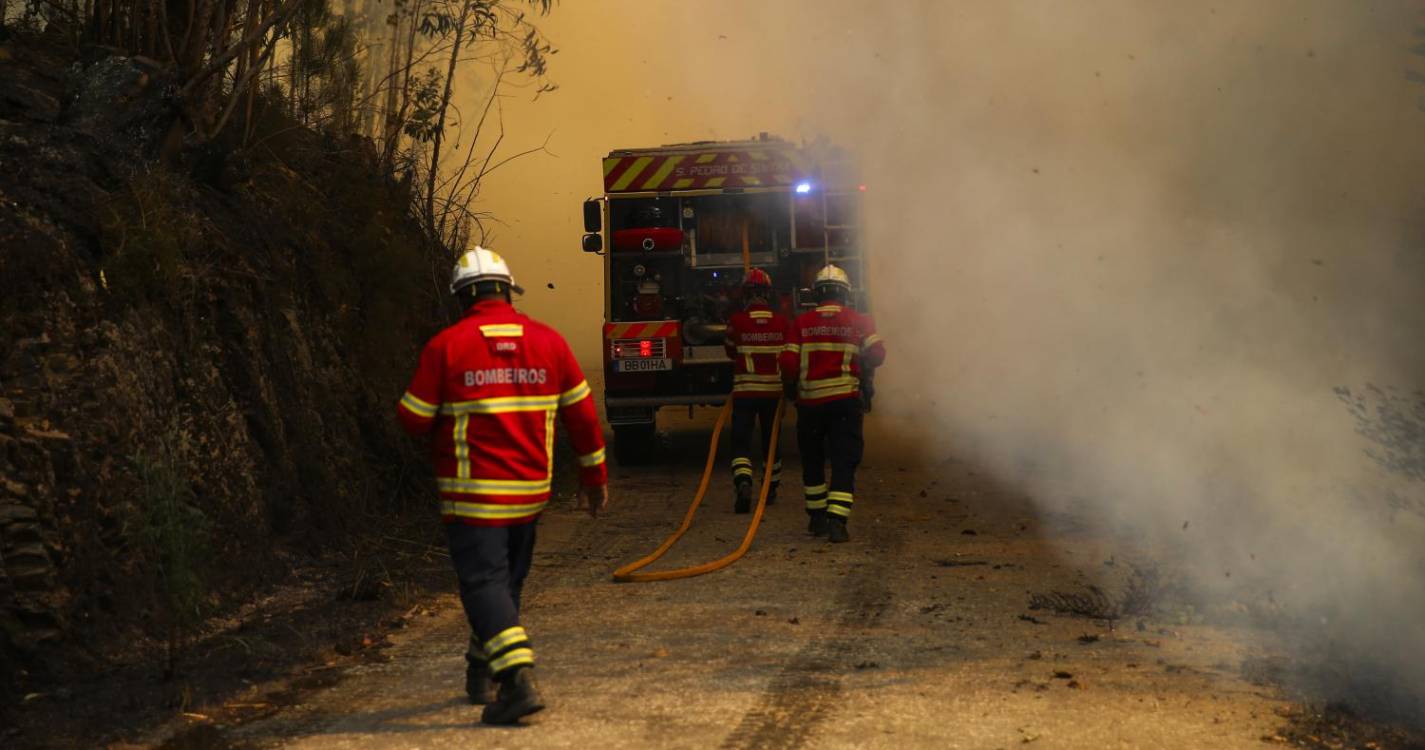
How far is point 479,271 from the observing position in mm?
5492

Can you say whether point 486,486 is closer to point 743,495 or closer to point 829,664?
point 829,664

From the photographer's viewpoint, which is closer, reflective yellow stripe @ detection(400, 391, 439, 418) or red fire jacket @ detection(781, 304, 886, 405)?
reflective yellow stripe @ detection(400, 391, 439, 418)

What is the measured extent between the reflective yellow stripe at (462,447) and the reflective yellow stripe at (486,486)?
0.11ft

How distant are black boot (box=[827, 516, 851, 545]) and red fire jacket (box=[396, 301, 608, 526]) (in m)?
4.21

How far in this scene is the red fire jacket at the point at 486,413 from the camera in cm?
528

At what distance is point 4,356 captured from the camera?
589 cm

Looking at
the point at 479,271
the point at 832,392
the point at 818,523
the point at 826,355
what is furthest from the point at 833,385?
the point at 479,271

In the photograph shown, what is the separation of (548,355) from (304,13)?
699 cm

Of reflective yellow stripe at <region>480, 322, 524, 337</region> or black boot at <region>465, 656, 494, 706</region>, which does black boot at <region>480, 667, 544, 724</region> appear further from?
reflective yellow stripe at <region>480, 322, 524, 337</region>

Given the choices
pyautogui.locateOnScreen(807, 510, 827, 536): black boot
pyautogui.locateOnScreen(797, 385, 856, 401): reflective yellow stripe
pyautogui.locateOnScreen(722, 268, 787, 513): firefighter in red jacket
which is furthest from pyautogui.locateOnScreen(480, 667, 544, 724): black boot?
pyautogui.locateOnScreen(722, 268, 787, 513): firefighter in red jacket

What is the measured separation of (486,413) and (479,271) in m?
0.56

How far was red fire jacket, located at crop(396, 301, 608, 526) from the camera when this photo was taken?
5.28 metres

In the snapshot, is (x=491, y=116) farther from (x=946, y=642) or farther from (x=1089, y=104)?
(x=946, y=642)

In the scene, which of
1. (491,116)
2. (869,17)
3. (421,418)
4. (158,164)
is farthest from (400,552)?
(491,116)
